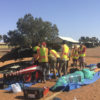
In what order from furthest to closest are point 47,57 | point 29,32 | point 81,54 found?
point 29,32, point 81,54, point 47,57

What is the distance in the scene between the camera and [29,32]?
149 ft

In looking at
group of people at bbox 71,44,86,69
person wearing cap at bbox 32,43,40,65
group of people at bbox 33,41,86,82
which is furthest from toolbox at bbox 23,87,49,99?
group of people at bbox 71,44,86,69

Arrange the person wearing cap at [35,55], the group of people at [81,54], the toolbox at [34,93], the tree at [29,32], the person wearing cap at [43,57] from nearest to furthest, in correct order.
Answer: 1. the toolbox at [34,93]
2. the person wearing cap at [43,57]
3. the person wearing cap at [35,55]
4. the group of people at [81,54]
5. the tree at [29,32]

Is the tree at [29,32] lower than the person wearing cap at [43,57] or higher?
higher

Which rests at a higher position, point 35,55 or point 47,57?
point 35,55

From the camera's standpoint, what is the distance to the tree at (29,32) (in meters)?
44.8

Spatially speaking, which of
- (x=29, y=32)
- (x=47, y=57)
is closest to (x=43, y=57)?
(x=47, y=57)

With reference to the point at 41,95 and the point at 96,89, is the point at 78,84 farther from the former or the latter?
the point at 41,95

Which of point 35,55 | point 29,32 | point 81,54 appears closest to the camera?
point 35,55

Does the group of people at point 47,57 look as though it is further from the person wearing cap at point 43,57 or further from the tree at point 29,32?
the tree at point 29,32

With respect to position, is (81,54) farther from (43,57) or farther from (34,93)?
(34,93)

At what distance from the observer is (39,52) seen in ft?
26.1

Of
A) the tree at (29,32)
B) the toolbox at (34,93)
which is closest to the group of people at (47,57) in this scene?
the toolbox at (34,93)

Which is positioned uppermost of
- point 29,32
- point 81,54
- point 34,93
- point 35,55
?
point 29,32
